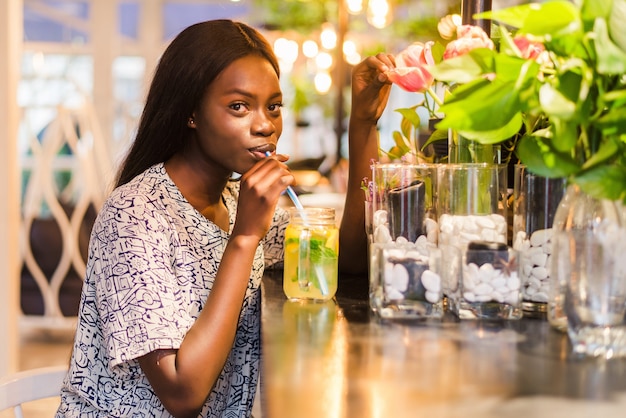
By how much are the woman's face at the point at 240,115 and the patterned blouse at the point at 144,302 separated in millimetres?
115

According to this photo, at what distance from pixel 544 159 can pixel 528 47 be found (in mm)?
150

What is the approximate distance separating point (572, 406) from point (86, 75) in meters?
7.61

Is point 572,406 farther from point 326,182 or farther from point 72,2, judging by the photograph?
point 72,2

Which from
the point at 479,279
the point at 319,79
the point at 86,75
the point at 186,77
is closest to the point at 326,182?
the point at 319,79

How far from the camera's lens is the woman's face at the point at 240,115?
1.45m

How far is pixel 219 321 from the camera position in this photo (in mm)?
1260

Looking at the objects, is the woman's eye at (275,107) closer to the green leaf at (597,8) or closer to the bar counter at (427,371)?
Answer: the bar counter at (427,371)

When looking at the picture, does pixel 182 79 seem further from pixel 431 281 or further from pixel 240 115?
pixel 431 281

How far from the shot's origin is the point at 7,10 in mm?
2719

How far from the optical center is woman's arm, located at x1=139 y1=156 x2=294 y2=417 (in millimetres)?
1241

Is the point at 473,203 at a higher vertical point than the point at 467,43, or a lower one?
lower

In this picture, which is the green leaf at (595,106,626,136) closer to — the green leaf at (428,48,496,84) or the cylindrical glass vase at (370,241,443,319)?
the green leaf at (428,48,496,84)

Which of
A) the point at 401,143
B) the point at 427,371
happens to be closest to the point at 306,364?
the point at 427,371

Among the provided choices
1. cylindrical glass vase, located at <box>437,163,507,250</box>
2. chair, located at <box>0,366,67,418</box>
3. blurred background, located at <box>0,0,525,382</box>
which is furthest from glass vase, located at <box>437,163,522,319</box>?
blurred background, located at <box>0,0,525,382</box>
